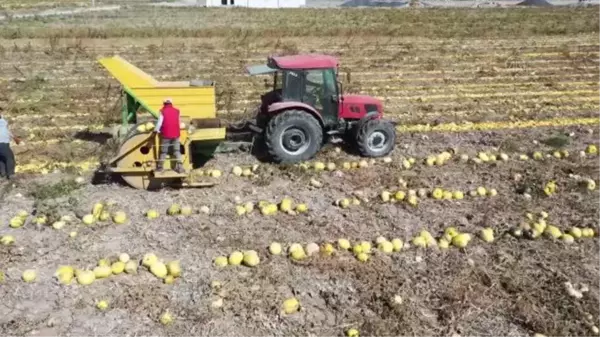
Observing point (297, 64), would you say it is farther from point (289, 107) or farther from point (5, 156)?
point (5, 156)

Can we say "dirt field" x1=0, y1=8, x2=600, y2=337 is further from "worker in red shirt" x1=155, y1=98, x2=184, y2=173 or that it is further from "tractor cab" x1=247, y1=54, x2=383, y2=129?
"tractor cab" x1=247, y1=54, x2=383, y2=129

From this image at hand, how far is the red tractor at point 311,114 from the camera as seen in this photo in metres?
9.62

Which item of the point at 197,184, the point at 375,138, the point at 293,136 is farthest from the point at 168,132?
the point at 375,138

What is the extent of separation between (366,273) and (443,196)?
2.66m

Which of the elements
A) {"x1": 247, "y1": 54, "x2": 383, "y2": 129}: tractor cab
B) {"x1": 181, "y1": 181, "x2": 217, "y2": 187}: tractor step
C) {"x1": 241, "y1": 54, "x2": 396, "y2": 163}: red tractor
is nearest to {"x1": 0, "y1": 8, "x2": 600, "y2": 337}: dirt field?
{"x1": 181, "y1": 181, "x2": 217, "y2": 187}: tractor step

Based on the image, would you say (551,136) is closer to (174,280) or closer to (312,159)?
(312,159)

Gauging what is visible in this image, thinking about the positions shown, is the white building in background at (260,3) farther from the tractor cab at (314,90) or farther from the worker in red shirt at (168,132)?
the worker in red shirt at (168,132)

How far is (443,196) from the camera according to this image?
28.9 feet

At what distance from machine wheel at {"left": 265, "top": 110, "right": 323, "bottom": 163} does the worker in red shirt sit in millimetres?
1676

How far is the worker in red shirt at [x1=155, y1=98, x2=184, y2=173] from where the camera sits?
27.3 ft

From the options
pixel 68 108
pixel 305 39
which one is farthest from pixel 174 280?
pixel 305 39

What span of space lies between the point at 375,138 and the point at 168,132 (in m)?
3.66

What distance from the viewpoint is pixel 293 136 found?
974 cm

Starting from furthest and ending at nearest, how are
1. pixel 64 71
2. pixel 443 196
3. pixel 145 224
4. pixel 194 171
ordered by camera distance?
pixel 64 71, pixel 194 171, pixel 443 196, pixel 145 224
